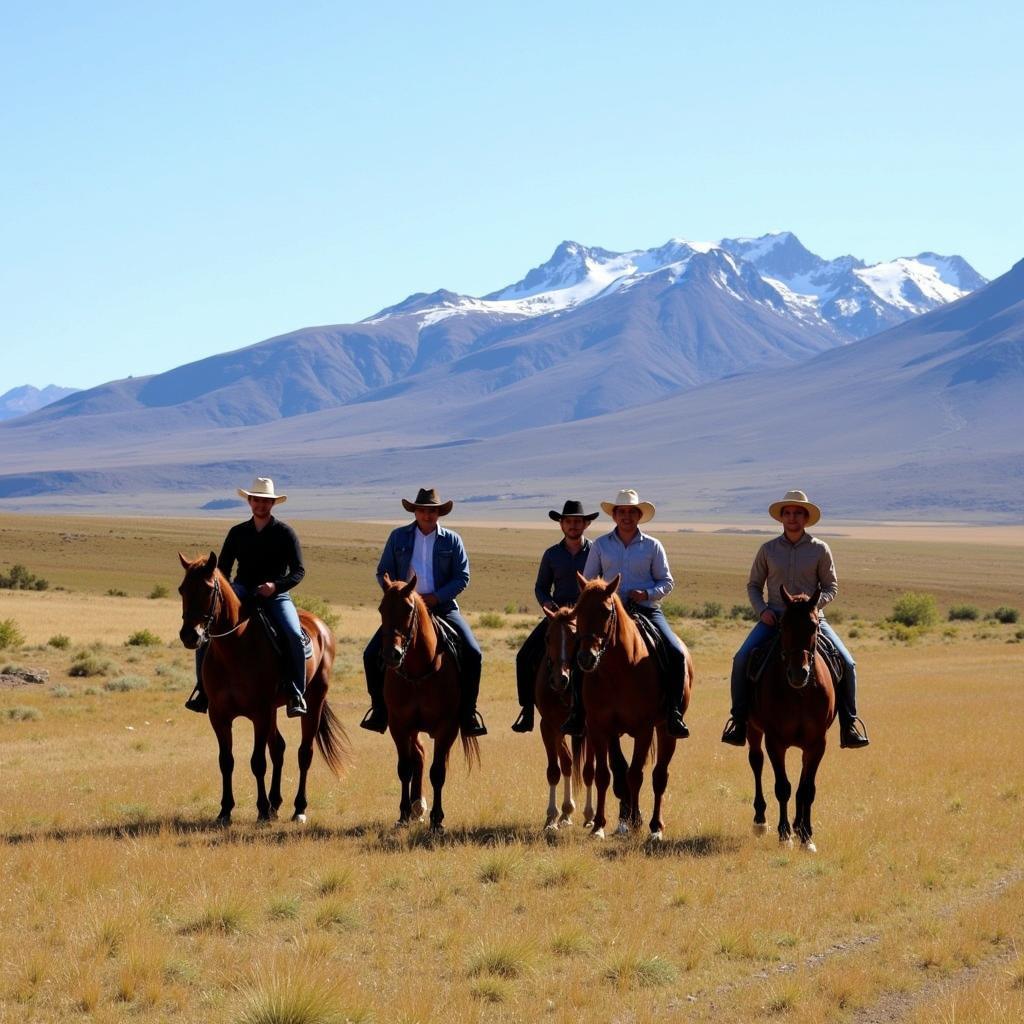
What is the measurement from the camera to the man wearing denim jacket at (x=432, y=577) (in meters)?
13.2

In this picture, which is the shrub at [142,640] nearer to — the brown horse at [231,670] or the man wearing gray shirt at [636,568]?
the brown horse at [231,670]

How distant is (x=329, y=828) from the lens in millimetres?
13023

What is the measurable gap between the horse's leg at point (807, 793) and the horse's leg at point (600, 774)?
5.16ft

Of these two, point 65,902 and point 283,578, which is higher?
point 283,578

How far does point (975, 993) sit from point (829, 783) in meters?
8.82

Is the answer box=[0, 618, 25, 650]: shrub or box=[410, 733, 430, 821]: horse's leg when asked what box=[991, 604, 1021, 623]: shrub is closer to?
box=[0, 618, 25, 650]: shrub

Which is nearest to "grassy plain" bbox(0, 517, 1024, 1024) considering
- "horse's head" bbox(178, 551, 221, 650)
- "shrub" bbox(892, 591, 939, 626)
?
"horse's head" bbox(178, 551, 221, 650)

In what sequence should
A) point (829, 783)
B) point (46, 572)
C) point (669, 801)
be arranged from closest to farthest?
point (669, 801)
point (829, 783)
point (46, 572)

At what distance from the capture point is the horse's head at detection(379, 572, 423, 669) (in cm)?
1212

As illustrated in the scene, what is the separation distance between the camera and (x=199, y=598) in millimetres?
12492

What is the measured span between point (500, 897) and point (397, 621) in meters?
2.78

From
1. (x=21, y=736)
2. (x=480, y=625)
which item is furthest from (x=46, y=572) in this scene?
(x=21, y=736)

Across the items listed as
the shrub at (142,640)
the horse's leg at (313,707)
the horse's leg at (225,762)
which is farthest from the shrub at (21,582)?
the horse's leg at (225,762)

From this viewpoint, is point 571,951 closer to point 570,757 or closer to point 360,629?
point 570,757
